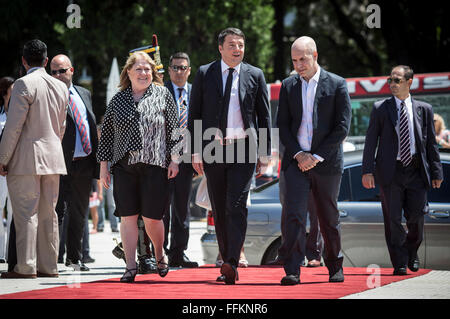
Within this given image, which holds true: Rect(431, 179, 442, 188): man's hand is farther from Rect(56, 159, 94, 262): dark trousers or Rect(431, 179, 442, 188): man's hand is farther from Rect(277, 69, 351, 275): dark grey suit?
Rect(56, 159, 94, 262): dark trousers

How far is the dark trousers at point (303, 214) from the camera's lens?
6801 millimetres

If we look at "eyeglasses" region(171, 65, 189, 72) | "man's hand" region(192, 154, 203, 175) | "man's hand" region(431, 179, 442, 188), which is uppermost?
"eyeglasses" region(171, 65, 189, 72)

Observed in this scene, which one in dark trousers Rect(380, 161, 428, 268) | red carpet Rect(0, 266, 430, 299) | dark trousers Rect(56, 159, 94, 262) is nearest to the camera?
red carpet Rect(0, 266, 430, 299)

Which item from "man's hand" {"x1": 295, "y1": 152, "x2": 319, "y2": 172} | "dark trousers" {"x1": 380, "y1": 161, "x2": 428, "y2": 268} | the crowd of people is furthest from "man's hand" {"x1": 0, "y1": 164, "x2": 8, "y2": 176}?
"dark trousers" {"x1": 380, "y1": 161, "x2": 428, "y2": 268}

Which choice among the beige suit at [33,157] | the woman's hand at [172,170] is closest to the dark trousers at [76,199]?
the beige suit at [33,157]

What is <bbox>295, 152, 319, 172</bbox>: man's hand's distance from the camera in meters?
6.77

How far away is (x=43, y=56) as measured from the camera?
7.66m

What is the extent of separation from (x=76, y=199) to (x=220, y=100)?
258 cm

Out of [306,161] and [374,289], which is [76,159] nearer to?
[306,161]

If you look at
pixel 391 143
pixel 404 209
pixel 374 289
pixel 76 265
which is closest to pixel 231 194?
pixel 374 289

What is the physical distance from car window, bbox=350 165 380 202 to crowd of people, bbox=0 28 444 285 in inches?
41.5

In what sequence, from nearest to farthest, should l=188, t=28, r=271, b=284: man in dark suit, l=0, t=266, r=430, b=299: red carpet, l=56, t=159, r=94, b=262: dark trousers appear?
l=0, t=266, r=430, b=299: red carpet
l=188, t=28, r=271, b=284: man in dark suit
l=56, t=159, r=94, b=262: dark trousers

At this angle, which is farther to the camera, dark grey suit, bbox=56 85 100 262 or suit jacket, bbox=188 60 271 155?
dark grey suit, bbox=56 85 100 262

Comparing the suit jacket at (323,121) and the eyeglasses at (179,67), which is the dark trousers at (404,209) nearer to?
the suit jacket at (323,121)
